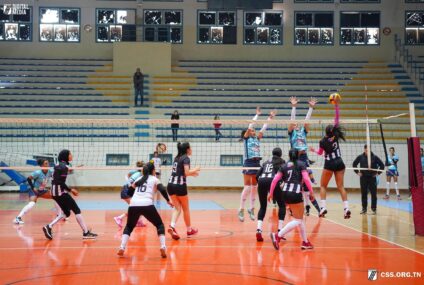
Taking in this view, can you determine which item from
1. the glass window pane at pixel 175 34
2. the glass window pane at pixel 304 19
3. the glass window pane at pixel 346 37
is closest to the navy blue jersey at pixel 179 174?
the glass window pane at pixel 175 34

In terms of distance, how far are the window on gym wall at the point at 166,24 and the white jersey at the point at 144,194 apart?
2498 centimetres

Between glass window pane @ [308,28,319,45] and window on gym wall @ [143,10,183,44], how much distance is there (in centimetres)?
730

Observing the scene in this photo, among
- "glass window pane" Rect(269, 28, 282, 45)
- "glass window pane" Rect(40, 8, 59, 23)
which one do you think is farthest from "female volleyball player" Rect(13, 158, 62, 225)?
"glass window pane" Rect(269, 28, 282, 45)

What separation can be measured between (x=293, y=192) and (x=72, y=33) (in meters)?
26.4

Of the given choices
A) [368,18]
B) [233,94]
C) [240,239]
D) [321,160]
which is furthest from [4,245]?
[368,18]

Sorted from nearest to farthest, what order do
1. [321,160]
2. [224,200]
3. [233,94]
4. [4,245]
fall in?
[4,245] < [224,200] < [321,160] < [233,94]

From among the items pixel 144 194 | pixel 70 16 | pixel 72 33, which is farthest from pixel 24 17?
pixel 144 194

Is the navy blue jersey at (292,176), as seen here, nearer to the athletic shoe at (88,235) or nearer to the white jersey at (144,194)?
the white jersey at (144,194)

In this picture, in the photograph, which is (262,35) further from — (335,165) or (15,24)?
(335,165)

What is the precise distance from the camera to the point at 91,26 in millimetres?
34500

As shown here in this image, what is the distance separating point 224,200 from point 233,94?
10151 millimetres

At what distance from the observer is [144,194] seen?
10328 millimetres

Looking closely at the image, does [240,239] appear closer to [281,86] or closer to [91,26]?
[281,86]

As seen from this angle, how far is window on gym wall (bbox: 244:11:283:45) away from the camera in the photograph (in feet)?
115
